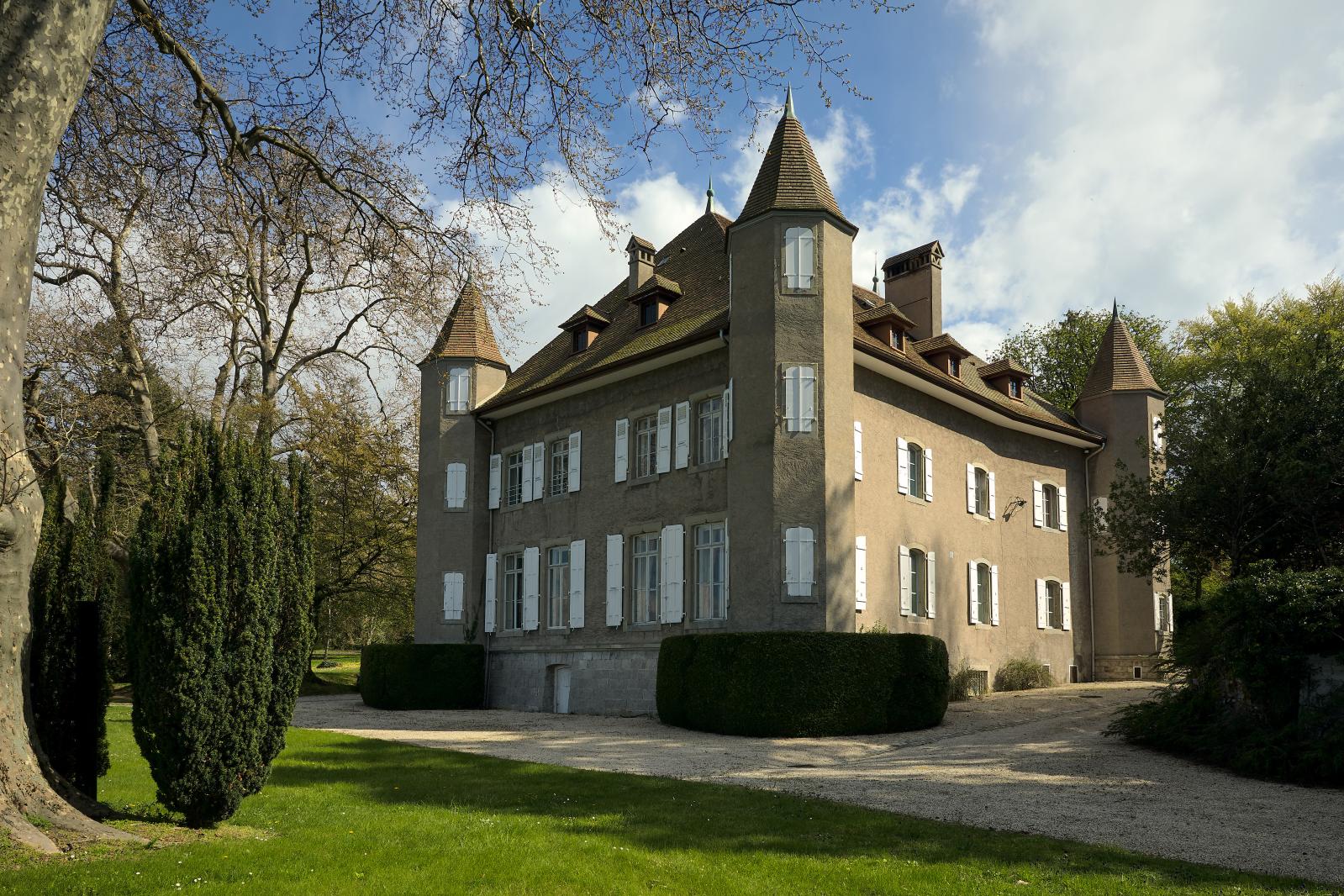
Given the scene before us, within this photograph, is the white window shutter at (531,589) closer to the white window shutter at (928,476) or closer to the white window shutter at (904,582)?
the white window shutter at (904,582)

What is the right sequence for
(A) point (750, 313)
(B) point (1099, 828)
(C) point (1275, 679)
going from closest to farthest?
(B) point (1099, 828), (C) point (1275, 679), (A) point (750, 313)

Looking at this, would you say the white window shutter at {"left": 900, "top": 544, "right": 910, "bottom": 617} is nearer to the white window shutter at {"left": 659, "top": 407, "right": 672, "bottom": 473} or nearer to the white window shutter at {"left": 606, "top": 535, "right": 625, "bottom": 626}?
the white window shutter at {"left": 659, "top": 407, "right": 672, "bottom": 473}

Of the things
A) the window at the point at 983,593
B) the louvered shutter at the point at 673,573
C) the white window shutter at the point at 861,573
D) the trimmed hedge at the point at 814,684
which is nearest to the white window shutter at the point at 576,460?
the louvered shutter at the point at 673,573

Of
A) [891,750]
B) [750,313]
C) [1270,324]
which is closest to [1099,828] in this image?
[891,750]

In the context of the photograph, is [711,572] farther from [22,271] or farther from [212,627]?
[22,271]

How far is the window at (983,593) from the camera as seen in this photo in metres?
22.8

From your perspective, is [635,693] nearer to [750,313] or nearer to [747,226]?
[750,313]

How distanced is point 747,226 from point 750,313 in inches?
62.9

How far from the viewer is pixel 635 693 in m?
19.9

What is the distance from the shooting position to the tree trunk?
260 inches

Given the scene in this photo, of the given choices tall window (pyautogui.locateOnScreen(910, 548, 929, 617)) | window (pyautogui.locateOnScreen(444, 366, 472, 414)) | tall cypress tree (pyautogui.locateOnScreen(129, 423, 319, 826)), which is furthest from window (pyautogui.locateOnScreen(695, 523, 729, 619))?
tall cypress tree (pyautogui.locateOnScreen(129, 423, 319, 826))

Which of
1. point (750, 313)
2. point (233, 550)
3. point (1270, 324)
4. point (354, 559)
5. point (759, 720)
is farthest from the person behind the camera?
point (354, 559)

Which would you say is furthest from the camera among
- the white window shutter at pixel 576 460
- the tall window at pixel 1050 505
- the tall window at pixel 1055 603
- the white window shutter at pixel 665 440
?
the tall window at pixel 1050 505

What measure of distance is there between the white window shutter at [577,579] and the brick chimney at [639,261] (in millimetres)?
6403
